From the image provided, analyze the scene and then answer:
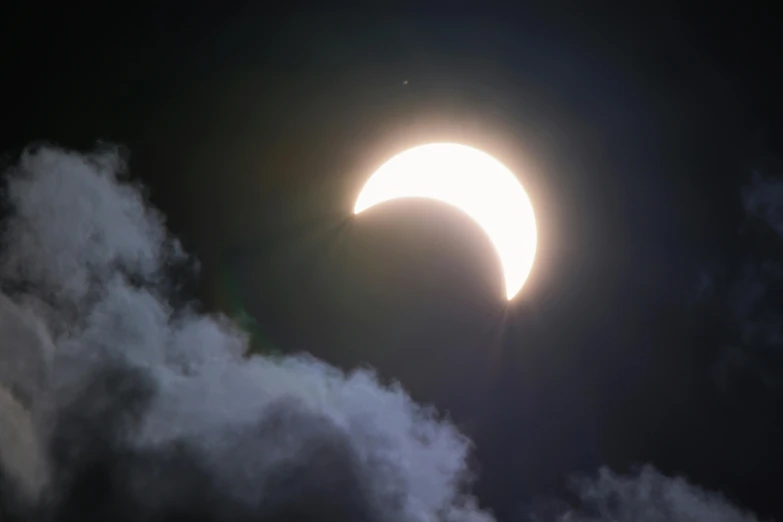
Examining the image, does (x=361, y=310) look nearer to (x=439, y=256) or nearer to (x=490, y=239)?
(x=439, y=256)

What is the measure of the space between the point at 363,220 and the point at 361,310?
12.5 ft

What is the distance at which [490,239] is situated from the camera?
76.6ft

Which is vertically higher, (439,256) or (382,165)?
(382,165)

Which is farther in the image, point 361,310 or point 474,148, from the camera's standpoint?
point 361,310

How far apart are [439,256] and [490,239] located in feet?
7.03

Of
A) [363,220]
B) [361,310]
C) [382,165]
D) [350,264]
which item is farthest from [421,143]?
[361,310]

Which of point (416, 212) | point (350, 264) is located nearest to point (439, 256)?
point (416, 212)

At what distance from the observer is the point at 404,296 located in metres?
24.1

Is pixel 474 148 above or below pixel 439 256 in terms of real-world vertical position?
above

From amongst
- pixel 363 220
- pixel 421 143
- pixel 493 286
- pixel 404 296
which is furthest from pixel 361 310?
pixel 421 143

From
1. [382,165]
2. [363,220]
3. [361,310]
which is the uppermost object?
[382,165]

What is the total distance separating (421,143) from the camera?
22719 millimetres

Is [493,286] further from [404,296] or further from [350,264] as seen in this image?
[350,264]

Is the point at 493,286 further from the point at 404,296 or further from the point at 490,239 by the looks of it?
the point at 404,296
